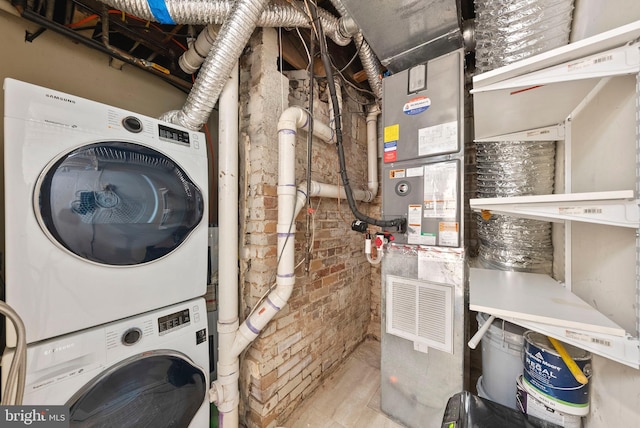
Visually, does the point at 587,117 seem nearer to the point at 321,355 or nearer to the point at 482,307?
the point at 482,307

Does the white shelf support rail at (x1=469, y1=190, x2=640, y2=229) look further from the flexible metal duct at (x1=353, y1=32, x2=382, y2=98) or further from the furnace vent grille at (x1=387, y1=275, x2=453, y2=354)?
the flexible metal duct at (x1=353, y1=32, x2=382, y2=98)

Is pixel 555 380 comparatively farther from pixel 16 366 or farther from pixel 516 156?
pixel 16 366

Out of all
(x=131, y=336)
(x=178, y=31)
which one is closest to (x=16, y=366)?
(x=131, y=336)

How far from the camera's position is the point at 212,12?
111 cm

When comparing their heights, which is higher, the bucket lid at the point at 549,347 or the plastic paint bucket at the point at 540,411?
the bucket lid at the point at 549,347

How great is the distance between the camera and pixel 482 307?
857 millimetres

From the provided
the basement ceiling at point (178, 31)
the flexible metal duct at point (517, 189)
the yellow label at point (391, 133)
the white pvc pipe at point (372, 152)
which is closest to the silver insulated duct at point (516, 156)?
the flexible metal duct at point (517, 189)

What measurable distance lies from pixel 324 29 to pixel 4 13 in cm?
151

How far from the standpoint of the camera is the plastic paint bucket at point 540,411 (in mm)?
843

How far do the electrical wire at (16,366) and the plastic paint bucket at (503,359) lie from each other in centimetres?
179

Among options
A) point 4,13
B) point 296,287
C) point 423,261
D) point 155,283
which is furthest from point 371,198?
point 4,13

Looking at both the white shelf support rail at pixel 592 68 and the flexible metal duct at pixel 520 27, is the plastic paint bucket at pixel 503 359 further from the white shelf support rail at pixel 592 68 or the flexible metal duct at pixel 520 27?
the flexible metal duct at pixel 520 27

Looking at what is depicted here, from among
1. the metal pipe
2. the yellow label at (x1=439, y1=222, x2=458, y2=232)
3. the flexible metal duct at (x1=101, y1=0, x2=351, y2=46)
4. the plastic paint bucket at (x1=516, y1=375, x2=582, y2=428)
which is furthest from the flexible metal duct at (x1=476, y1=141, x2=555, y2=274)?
the metal pipe

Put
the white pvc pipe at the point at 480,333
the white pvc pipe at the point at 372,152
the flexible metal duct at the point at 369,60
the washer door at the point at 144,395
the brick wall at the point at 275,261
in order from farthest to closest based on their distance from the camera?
the white pvc pipe at the point at 372,152 < the flexible metal duct at the point at 369,60 < the brick wall at the point at 275,261 < the white pvc pipe at the point at 480,333 < the washer door at the point at 144,395
